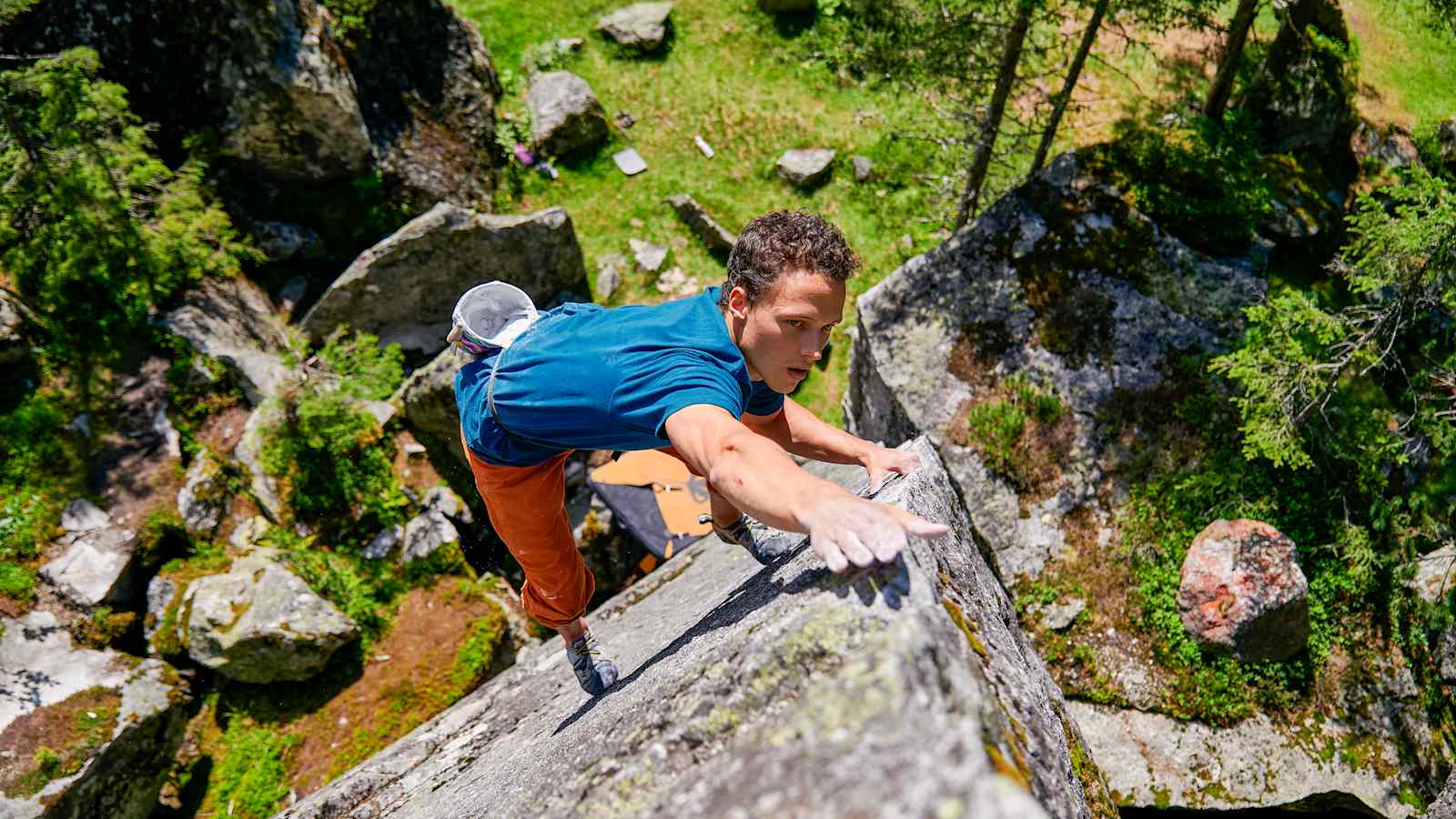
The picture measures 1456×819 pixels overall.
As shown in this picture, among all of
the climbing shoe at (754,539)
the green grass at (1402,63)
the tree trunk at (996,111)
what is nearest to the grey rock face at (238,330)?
the climbing shoe at (754,539)

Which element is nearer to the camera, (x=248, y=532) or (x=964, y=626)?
(x=964, y=626)

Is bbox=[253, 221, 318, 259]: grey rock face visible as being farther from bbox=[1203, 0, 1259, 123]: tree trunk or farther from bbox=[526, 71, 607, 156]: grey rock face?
bbox=[1203, 0, 1259, 123]: tree trunk

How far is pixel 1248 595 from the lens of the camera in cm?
635

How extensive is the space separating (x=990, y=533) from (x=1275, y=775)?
279 cm

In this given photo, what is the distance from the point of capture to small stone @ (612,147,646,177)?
13305mm

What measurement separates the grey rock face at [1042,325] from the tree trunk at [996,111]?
4.39 feet

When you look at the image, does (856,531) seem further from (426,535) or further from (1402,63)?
(1402,63)

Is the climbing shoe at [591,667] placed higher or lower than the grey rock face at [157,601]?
higher

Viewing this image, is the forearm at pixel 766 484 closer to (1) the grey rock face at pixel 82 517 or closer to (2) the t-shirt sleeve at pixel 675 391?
(2) the t-shirt sleeve at pixel 675 391

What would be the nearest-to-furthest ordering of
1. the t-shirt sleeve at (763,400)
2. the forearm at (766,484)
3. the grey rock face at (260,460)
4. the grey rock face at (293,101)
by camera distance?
the forearm at (766,484) < the t-shirt sleeve at (763,400) < the grey rock face at (260,460) < the grey rock face at (293,101)

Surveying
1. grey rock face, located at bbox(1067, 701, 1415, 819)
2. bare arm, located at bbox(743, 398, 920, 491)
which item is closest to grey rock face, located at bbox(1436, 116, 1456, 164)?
grey rock face, located at bbox(1067, 701, 1415, 819)

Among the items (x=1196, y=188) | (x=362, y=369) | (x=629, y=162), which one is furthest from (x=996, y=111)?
(x=362, y=369)

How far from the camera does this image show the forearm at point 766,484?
2.25 meters

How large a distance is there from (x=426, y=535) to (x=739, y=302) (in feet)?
22.3
